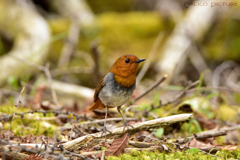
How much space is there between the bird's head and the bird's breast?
0.33ft

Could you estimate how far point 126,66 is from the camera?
2.90 m

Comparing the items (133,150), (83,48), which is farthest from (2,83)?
(133,150)

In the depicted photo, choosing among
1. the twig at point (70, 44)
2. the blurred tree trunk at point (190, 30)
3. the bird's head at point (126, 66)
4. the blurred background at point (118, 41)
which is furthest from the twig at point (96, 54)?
the blurred tree trunk at point (190, 30)

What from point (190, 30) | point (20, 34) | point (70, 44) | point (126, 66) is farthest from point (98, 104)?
point (190, 30)

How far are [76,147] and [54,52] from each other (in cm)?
592

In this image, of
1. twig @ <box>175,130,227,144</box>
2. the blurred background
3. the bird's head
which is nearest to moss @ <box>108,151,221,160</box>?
twig @ <box>175,130,227,144</box>

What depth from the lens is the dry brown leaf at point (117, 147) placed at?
86.3 inches

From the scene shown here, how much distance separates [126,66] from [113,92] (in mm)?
344

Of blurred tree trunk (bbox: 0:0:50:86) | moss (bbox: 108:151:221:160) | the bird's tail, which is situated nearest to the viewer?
moss (bbox: 108:151:221:160)

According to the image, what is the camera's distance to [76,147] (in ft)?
7.41

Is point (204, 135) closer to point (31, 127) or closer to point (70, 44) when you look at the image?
point (31, 127)

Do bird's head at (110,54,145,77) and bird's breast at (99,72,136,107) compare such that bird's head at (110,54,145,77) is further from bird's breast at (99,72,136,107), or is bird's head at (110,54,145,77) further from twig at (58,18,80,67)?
twig at (58,18,80,67)

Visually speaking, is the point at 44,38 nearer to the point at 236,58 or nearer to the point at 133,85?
the point at 133,85

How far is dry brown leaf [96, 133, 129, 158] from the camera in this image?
86.3 inches
